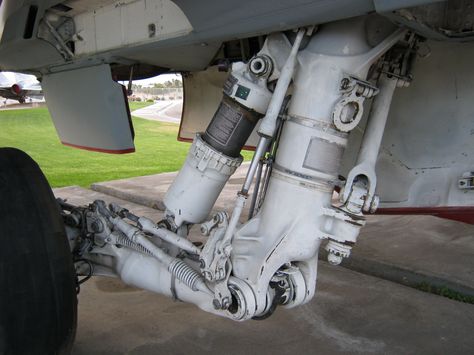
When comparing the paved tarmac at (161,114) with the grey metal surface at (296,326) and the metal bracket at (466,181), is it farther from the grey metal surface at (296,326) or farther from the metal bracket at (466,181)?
the metal bracket at (466,181)

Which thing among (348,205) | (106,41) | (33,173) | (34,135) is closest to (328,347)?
(348,205)

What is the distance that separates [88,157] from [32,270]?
8926mm

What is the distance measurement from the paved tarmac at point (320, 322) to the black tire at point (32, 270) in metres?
0.69

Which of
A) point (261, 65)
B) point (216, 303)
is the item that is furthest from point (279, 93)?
point (216, 303)

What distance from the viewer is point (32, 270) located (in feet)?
6.80

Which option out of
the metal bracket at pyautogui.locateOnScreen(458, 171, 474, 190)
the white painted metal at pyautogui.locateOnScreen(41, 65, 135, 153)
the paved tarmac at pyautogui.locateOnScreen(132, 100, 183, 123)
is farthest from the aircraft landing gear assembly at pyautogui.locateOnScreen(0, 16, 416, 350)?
the paved tarmac at pyautogui.locateOnScreen(132, 100, 183, 123)

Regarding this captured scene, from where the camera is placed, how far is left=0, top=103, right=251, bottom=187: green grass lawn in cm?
881

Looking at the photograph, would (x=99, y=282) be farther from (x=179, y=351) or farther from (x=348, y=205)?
(x=348, y=205)

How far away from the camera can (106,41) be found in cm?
243

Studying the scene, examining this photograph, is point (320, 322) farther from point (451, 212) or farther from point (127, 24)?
point (127, 24)

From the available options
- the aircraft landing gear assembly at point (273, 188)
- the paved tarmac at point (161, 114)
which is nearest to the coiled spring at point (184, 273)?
the aircraft landing gear assembly at point (273, 188)

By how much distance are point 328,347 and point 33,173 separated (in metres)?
1.78

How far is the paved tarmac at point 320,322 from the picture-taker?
9.12 ft

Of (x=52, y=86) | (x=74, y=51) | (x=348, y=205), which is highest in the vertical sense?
(x=74, y=51)
